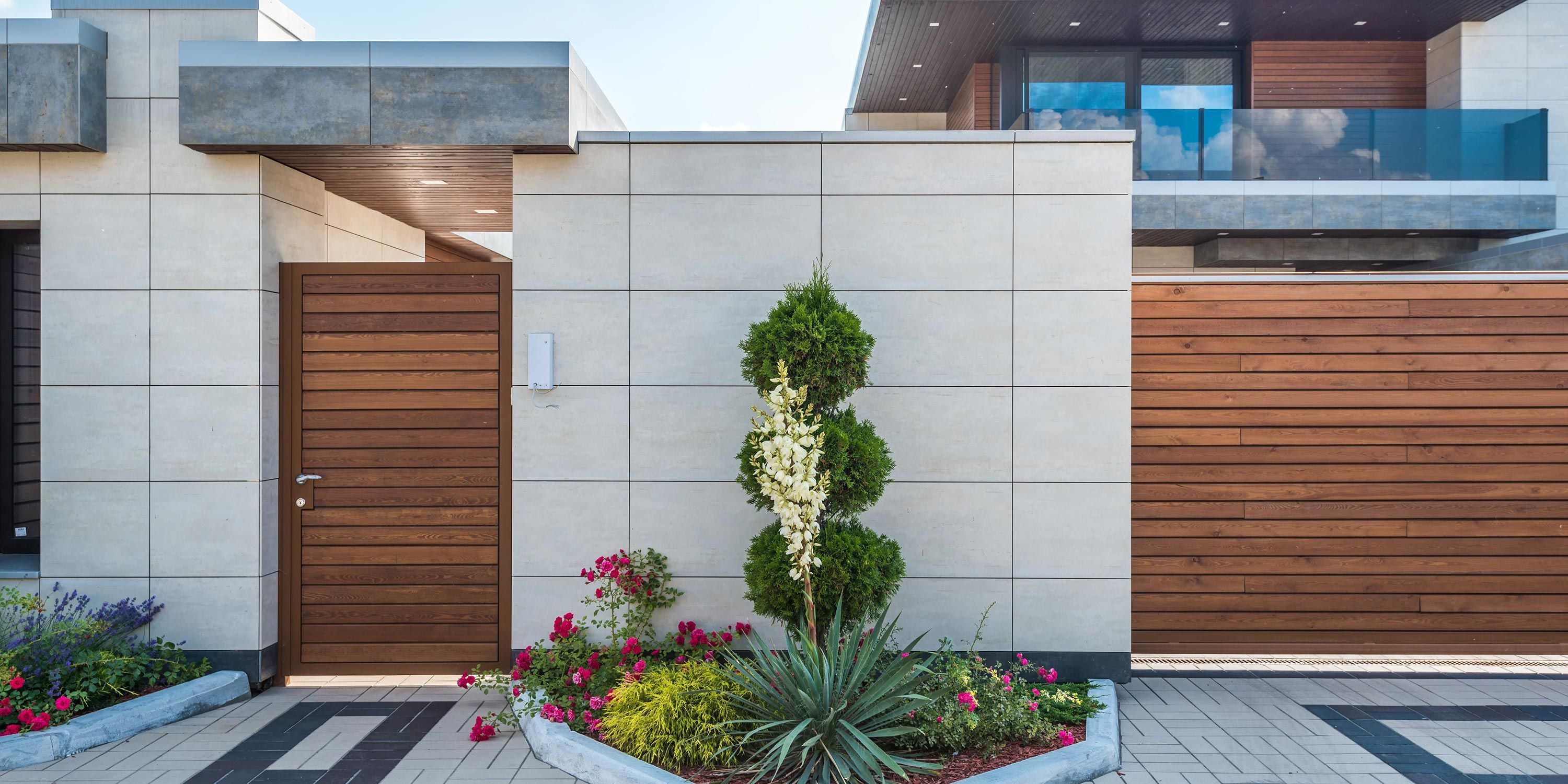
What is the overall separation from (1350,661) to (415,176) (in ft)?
24.4

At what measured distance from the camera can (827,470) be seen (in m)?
4.05

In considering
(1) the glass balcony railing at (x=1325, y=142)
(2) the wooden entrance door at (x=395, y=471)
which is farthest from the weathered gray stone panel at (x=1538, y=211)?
(2) the wooden entrance door at (x=395, y=471)

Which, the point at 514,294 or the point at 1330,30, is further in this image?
the point at 1330,30

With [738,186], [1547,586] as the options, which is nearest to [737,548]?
[738,186]

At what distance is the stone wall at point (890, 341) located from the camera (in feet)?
16.9

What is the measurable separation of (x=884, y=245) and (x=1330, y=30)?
12.0 m

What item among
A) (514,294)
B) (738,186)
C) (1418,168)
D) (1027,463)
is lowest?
(1027,463)

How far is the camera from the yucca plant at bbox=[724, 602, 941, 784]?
11.8 ft

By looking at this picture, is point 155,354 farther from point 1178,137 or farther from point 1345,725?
point 1178,137

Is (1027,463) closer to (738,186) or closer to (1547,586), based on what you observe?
(738,186)

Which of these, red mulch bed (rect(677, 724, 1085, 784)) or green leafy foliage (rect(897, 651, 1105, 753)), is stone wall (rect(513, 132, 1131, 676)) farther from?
red mulch bed (rect(677, 724, 1085, 784))

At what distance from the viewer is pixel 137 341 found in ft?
16.8

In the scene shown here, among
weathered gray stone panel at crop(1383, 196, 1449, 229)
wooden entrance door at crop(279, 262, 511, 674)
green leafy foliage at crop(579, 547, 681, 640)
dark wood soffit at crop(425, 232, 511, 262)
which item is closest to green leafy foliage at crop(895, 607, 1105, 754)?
green leafy foliage at crop(579, 547, 681, 640)

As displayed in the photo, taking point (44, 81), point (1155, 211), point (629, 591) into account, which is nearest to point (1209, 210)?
point (1155, 211)
